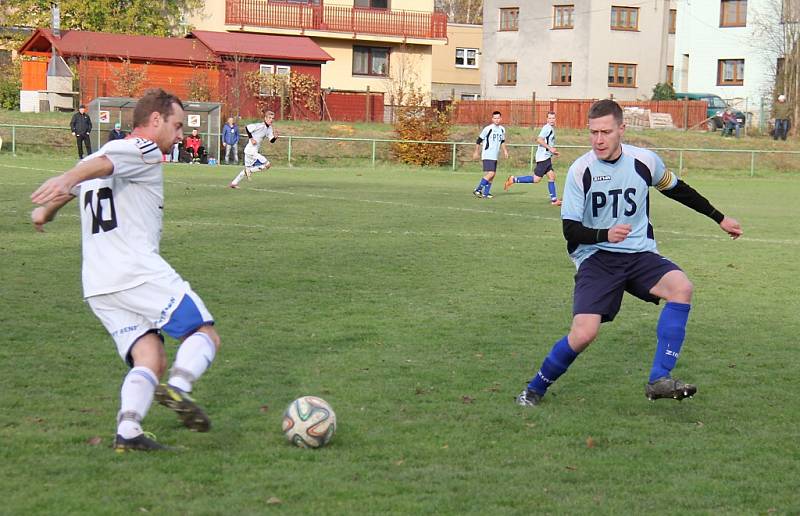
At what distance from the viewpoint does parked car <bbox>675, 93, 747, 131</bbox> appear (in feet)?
158

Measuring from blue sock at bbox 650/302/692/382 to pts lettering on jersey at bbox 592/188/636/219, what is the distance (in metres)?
0.62

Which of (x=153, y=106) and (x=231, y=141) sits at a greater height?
(x=153, y=106)

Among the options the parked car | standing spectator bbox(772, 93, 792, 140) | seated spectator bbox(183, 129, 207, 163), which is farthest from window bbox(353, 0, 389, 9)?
seated spectator bbox(183, 129, 207, 163)

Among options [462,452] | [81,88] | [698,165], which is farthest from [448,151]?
[462,452]

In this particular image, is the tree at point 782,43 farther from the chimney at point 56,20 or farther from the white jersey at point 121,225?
the white jersey at point 121,225

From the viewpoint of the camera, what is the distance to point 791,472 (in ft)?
17.1

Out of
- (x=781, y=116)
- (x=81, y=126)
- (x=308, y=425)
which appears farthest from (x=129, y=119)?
(x=308, y=425)

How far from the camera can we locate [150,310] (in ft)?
16.7

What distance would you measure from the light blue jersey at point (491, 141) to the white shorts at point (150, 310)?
19202mm

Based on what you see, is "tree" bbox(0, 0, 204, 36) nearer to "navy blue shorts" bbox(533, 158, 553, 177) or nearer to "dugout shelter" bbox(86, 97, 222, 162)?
"dugout shelter" bbox(86, 97, 222, 162)

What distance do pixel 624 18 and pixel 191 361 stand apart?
5881 centimetres

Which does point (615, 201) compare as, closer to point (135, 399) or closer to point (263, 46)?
point (135, 399)

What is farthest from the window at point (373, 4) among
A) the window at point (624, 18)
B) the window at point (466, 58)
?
the window at point (466, 58)

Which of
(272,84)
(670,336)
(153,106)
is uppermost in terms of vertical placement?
(272,84)
